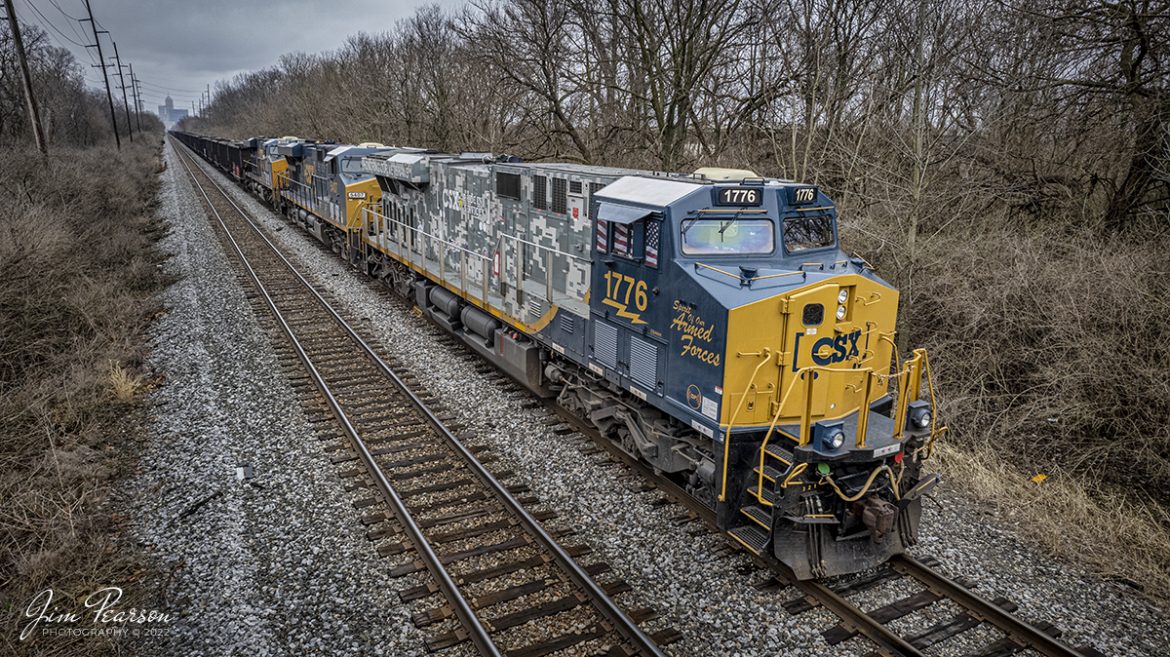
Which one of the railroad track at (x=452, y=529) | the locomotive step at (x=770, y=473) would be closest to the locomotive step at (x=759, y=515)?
the locomotive step at (x=770, y=473)

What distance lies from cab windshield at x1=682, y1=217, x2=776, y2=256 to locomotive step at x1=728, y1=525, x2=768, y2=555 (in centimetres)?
270

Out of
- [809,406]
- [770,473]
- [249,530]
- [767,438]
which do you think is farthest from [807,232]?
[249,530]

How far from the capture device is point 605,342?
8.27 metres

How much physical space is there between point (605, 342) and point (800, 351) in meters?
2.57

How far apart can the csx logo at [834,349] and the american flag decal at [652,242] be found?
1.68m

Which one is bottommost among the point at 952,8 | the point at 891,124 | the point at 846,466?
the point at 846,466

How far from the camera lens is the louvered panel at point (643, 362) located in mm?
7375

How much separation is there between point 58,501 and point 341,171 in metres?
13.5

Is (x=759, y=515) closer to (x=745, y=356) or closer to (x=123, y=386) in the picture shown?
(x=745, y=356)

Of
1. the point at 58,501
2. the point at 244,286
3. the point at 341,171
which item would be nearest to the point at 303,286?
the point at 244,286

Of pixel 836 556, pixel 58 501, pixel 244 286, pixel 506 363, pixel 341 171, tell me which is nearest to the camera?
pixel 836 556

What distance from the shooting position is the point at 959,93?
13227 millimetres

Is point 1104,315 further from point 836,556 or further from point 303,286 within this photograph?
point 303,286

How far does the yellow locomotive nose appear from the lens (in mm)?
6219
